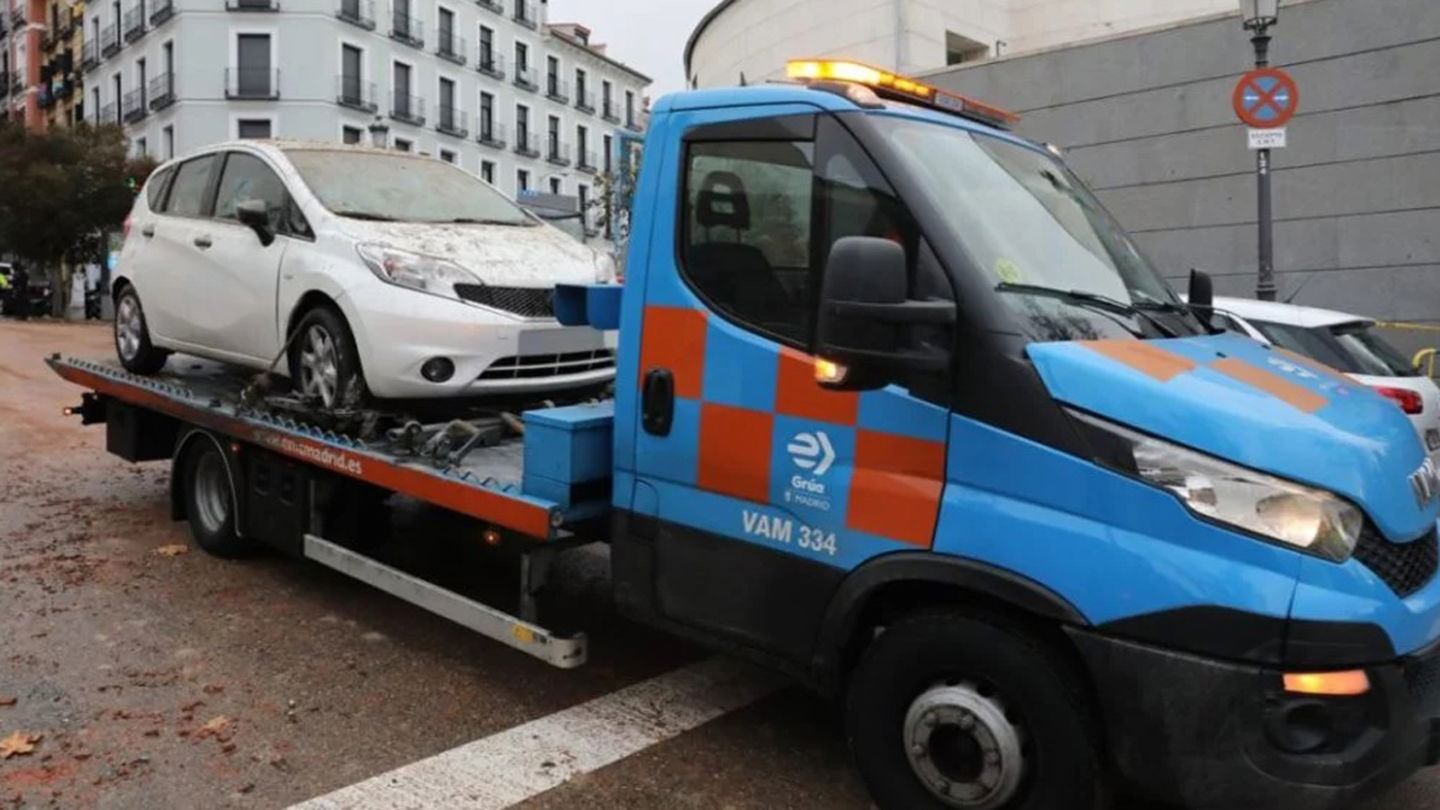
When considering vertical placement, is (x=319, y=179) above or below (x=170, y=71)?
below

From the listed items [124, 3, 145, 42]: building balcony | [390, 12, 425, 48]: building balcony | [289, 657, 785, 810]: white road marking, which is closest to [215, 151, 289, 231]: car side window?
[289, 657, 785, 810]: white road marking

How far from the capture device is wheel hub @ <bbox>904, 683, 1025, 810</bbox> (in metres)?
2.93

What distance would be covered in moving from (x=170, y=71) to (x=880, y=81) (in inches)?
2054

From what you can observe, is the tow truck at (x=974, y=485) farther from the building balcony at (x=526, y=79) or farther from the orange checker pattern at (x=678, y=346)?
the building balcony at (x=526, y=79)

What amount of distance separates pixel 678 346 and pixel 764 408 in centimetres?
43

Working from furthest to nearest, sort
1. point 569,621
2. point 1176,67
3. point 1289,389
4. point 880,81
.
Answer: point 1176,67, point 569,621, point 880,81, point 1289,389

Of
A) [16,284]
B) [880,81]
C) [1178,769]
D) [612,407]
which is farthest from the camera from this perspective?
[16,284]

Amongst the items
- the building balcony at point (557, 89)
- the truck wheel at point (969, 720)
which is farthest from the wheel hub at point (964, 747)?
the building balcony at point (557, 89)

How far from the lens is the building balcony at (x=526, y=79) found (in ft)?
190

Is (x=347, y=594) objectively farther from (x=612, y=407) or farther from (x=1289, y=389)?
(x=1289, y=389)

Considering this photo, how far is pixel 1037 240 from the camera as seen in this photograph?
337cm

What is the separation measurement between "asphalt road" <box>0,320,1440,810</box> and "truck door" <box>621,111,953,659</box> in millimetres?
625

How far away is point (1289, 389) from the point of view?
297 cm

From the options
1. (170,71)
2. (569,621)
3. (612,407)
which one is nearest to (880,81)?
(612,407)
